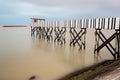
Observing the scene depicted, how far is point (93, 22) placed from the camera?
517 inches

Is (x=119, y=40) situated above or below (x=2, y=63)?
above

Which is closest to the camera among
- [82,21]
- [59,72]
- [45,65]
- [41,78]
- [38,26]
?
[41,78]

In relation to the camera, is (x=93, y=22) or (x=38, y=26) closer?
(x=93, y=22)

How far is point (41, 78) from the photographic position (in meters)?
7.59

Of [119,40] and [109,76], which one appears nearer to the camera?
[109,76]

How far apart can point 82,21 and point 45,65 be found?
6075 millimetres

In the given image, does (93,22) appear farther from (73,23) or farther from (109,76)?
(109,76)

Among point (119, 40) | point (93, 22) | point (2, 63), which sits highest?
point (93, 22)

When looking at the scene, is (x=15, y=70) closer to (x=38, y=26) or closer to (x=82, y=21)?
(x=82, y=21)

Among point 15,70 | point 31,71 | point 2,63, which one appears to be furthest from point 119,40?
point 2,63

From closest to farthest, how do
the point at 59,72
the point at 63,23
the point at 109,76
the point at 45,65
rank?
the point at 109,76, the point at 59,72, the point at 45,65, the point at 63,23

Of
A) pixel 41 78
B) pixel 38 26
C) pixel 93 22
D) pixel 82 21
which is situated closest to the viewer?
pixel 41 78

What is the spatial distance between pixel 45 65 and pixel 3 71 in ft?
6.84

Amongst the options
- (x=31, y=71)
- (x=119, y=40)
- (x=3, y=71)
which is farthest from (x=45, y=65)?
(x=119, y=40)
